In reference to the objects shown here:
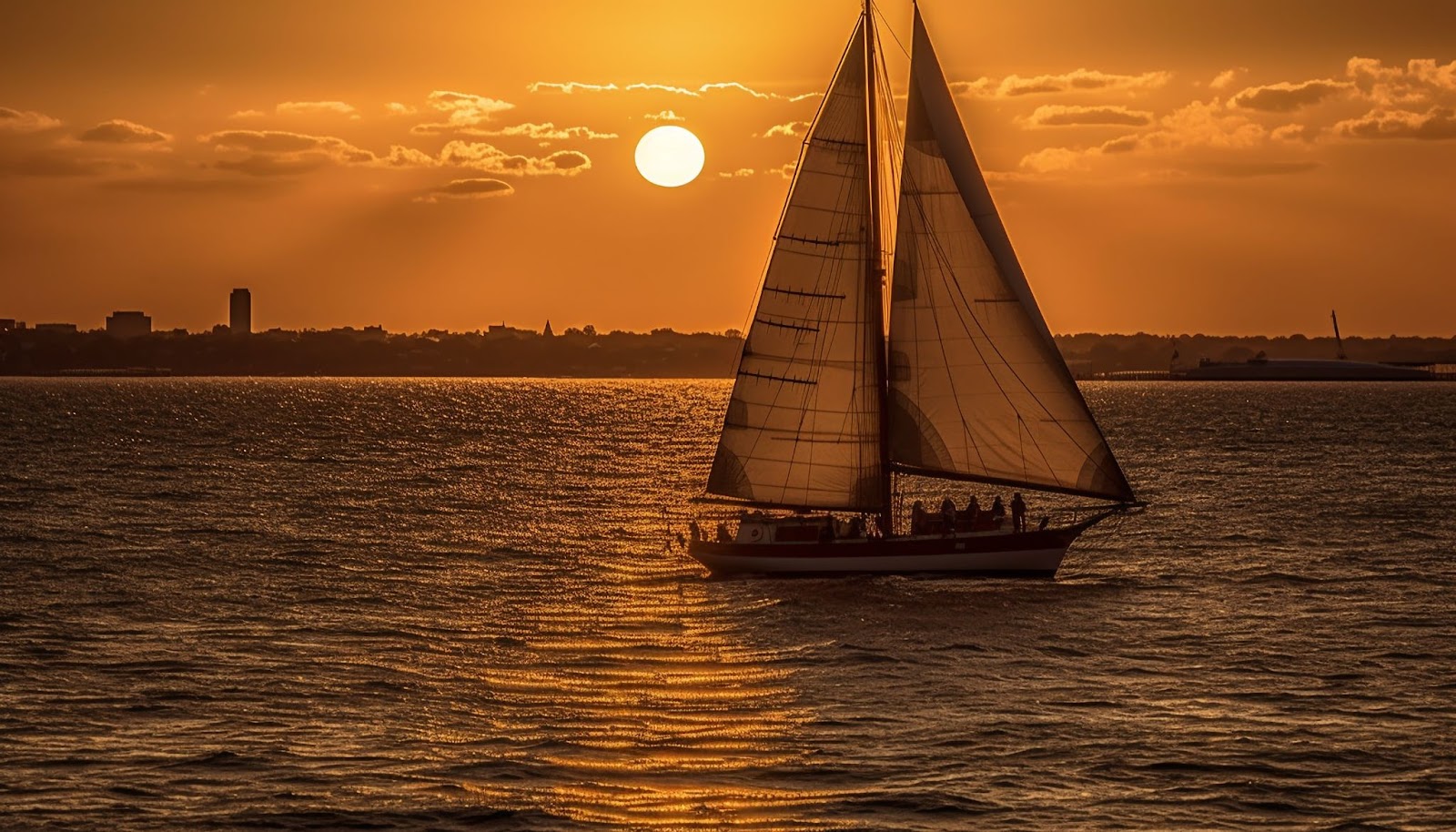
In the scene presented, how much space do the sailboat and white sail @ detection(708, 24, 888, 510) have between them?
Answer: 0.05 metres

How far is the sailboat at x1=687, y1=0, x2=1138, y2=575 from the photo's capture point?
53.6 meters

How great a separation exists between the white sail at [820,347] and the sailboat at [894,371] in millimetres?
47

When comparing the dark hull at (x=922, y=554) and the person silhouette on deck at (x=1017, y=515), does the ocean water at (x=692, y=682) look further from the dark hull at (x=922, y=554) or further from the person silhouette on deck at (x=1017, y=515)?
the person silhouette on deck at (x=1017, y=515)

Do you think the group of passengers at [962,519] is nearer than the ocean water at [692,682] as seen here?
No

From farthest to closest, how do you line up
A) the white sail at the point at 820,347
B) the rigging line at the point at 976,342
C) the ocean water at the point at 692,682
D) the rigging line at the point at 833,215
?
the white sail at the point at 820,347 < the rigging line at the point at 833,215 < the rigging line at the point at 976,342 < the ocean water at the point at 692,682

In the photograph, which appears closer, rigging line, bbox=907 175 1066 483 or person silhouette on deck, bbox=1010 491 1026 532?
→ rigging line, bbox=907 175 1066 483

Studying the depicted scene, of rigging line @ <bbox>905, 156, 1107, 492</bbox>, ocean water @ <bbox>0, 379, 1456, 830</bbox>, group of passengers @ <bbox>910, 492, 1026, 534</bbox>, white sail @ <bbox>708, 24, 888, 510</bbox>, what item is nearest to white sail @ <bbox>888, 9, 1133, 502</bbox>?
rigging line @ <bbox>905, 156, 1107, 492</bbox>

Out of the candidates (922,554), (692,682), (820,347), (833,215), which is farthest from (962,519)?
(692,682)

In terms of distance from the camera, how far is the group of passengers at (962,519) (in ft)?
176

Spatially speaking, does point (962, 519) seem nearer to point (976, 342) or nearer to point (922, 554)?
point (922, 554)

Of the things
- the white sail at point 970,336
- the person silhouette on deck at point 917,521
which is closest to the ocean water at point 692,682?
the person silhouette on deck at point 917,521

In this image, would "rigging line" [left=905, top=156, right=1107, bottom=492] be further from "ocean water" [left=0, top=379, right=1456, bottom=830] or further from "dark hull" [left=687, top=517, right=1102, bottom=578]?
"ocean water" [left=0, top=379, right=1456, bottom=830]

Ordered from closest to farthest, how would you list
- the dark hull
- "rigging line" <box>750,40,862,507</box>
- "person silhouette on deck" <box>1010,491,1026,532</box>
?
the dark hull < "rigging line" <box>750,40,862,507</box> < "person silhouette on deck" <box>1010,491,1026,532</box>

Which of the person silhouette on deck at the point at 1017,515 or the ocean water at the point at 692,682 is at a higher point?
the person silhouette on deck at the point at 1017,515
